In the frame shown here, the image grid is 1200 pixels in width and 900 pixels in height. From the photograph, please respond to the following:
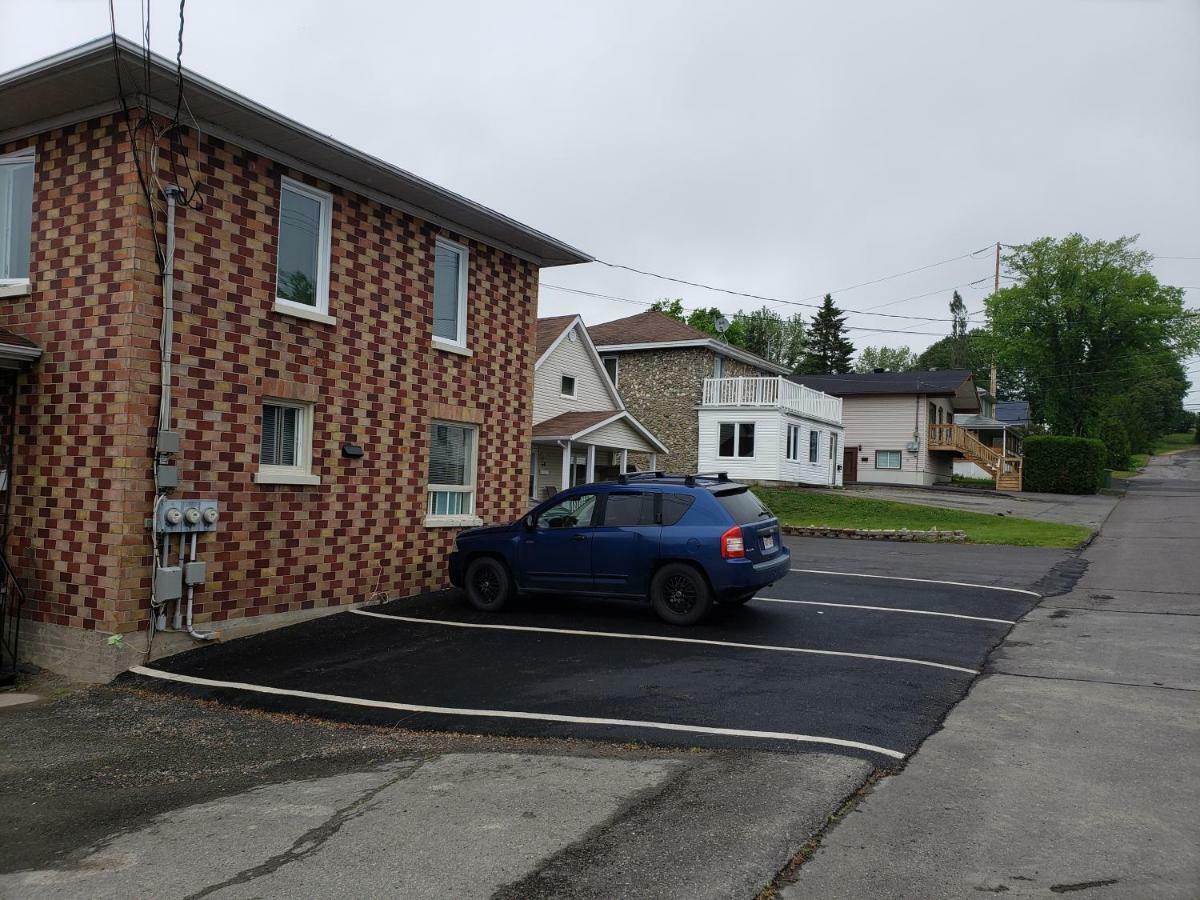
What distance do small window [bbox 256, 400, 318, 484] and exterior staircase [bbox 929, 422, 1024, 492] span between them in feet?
124

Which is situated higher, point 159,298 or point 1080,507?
point 159,298

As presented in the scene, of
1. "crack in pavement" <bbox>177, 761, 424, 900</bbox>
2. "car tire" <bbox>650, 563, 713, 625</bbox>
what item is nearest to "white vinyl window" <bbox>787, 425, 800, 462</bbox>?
"car tire" <bbox>650, 563, 713, 625</bbox>

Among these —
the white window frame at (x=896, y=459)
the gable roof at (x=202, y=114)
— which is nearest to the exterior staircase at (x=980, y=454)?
the white window frame at (x=896, y=459)

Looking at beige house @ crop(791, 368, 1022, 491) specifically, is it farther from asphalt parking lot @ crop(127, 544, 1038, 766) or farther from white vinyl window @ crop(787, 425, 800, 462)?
asphalt parking lot @ crop(127, 544, 1038, 766)

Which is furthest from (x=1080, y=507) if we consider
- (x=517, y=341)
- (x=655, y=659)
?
(x=655, y=659)

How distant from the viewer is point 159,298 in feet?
31.1

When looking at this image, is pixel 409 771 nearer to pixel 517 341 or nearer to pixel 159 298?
pixel 159 298

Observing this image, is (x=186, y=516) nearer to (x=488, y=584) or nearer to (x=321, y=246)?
(x=488, y=584)

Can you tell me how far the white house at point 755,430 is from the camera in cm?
3619

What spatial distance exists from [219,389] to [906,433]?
1597 inches

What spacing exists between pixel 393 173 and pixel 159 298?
3382 mm

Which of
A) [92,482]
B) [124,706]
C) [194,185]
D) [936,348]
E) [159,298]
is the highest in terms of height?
[936,348]

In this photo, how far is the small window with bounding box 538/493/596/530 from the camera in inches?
434

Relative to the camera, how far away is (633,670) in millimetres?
8422
